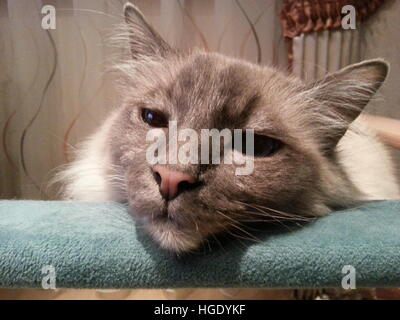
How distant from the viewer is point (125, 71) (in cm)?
139

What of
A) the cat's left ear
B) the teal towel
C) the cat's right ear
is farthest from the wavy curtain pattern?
the teal towel

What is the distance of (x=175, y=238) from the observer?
2.51 ft

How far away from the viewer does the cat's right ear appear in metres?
1.20

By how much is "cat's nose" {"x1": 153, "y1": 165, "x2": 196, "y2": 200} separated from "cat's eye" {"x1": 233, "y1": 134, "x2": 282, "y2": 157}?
9.1 inches

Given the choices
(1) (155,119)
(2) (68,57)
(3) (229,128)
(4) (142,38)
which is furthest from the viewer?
(2) (68,57)

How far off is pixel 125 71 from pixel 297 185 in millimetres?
763

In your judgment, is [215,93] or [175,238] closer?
[175,238]

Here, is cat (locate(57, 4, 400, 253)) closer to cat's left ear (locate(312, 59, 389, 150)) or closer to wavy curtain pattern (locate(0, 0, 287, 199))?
cat's left ear (locate(312, 59, 389, 150))

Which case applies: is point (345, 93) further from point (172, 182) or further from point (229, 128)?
point (172, 182)

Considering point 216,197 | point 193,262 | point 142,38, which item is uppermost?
point 142,38

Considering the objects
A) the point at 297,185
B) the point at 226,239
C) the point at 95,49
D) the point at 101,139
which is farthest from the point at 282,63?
the point at 226,239

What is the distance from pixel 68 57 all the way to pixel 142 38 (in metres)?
0.94

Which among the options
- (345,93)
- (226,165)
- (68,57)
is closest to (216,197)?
(226,165)

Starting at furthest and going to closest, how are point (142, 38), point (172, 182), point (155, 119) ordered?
1. point (142, 38)
2. point (155, 119)
3. point (172, 182)
